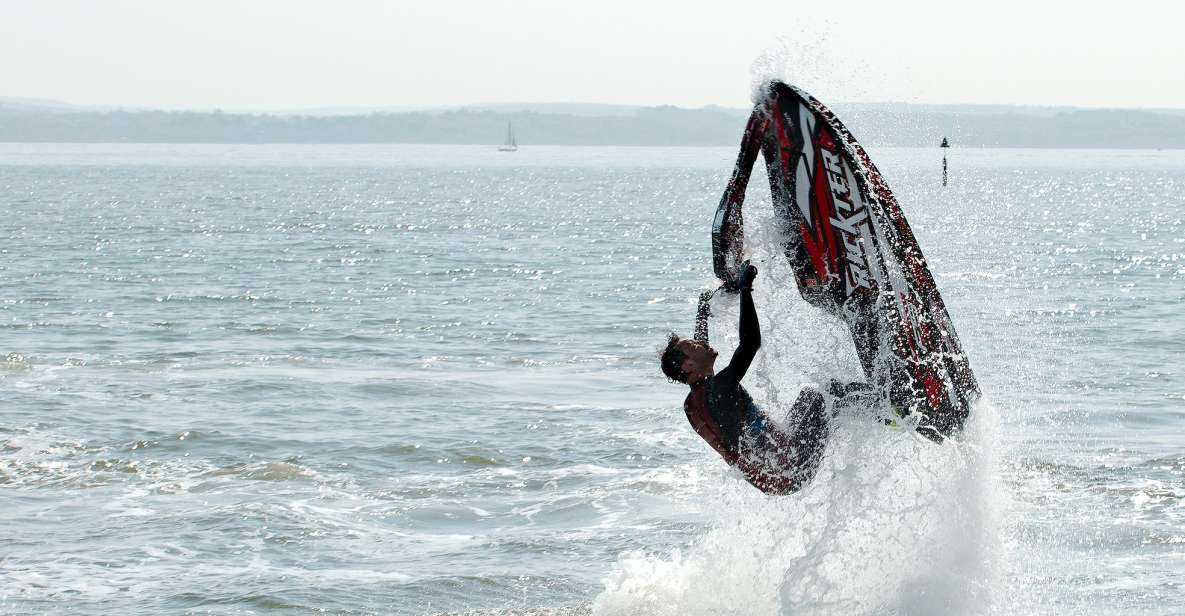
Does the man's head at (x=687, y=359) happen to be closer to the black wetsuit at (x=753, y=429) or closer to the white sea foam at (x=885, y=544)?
the black wetsuit at (x=753, y=429)

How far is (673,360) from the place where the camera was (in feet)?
31.9

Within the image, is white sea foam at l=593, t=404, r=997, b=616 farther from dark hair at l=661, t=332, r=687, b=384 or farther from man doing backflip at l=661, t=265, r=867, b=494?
dark hair at l=661, t=332, r=687, b=384

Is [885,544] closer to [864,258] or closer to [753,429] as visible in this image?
[753,429]

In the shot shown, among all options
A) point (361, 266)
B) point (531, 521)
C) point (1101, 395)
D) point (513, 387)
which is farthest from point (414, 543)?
point (361, 266)

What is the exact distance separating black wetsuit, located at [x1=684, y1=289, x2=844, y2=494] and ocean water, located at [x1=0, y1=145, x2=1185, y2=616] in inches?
9.2

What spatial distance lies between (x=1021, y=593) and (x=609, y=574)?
3169 mm

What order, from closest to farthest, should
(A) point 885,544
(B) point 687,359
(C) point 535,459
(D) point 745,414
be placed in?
1. (B) point 687,359
2. (D) point 745,414
3. (A) point 885,544
4. (C) point 535,459

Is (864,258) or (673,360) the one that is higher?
(864,258)

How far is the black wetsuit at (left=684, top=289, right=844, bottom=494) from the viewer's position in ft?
32.2

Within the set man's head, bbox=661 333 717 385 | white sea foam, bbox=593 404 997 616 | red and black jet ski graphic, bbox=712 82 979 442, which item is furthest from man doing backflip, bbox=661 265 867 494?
red and black jet ski graphic, bbox=712 82 979 442

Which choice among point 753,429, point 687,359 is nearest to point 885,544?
point 753,429

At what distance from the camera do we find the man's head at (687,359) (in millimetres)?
9703

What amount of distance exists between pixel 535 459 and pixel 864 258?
6.74 meters

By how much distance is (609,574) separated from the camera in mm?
11922
